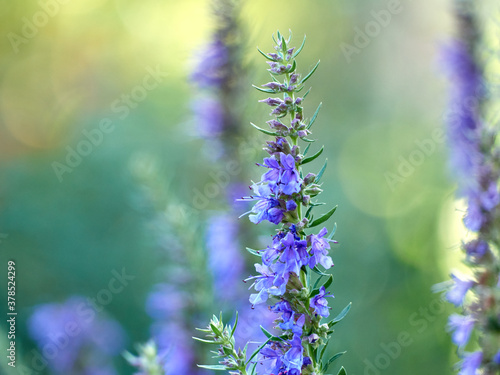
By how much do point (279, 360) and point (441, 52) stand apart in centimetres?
283

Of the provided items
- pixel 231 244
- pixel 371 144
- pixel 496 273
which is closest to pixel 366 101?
pixel 371 144

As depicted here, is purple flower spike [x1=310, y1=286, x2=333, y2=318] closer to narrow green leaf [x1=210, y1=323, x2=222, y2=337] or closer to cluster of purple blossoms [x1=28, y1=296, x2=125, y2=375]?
narrow green leaf [x1=210, y1=323, x2=222, y2=337]

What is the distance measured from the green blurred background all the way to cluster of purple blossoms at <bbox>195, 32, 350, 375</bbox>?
1018 millimetres

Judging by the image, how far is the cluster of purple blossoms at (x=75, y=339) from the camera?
2.76 meters

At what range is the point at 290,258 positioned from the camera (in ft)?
3.44

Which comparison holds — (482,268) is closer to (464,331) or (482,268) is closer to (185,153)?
(464,331)

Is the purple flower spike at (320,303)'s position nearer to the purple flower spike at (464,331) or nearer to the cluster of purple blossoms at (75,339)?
the purple flower spike at (464,331)

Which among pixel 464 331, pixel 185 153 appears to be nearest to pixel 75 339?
pixel 464 331

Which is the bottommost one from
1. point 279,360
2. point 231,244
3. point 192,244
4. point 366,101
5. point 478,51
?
point 279,360

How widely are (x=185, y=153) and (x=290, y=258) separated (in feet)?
17.0

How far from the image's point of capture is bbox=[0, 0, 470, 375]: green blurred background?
12.3 ft

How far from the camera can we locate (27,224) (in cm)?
477

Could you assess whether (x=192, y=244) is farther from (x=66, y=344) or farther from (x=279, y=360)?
(x=279, y=360)

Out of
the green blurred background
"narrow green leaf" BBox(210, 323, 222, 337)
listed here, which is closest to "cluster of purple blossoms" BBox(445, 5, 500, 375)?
"narrow green leaf" BBox(210, 323, 222, 337)
